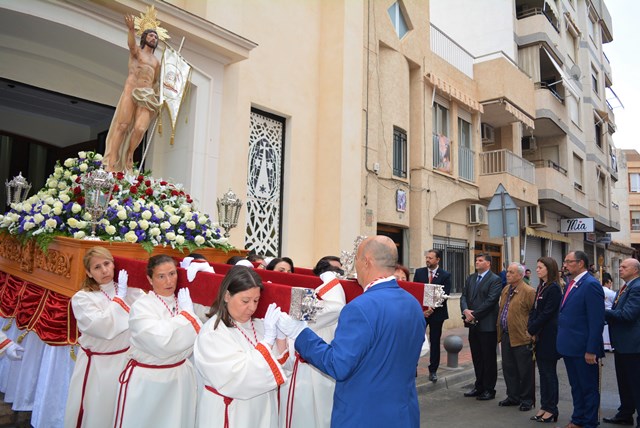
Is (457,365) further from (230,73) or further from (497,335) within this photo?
(230,73)

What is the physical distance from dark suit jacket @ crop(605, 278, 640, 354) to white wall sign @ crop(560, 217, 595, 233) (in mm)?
18582

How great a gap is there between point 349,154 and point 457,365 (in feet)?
16.1

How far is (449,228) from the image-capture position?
15.0 m

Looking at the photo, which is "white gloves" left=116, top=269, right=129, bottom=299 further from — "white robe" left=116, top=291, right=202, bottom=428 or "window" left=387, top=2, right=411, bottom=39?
"window" left=387, top=2, right=411, bottom=39

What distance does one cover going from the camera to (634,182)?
143ft

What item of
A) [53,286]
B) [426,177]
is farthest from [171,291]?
[426,177]

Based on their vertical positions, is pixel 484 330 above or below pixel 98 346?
below

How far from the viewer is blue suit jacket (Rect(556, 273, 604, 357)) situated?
518 centimetres

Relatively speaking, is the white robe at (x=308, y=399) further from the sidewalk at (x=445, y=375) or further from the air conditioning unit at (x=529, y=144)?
the air conditioning unit at (x=529, y=144)

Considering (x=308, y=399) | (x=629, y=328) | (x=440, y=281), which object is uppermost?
(x=440, y=281)

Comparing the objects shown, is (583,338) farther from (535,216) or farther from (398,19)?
(535,216)

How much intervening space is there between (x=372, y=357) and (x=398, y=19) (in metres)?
12.5

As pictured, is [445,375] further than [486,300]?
Yes

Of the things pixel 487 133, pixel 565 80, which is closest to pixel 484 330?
pixel 487 133
